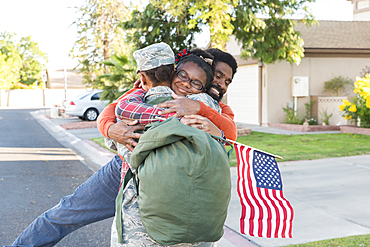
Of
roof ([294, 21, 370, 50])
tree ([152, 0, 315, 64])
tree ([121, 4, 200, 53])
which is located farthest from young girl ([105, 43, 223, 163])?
roof ([294, 21, 370, 50])

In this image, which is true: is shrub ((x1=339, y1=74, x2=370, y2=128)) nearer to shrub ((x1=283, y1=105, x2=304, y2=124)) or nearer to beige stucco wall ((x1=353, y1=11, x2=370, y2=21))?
shrub ((x1=283, y1=105, x2=304, y2=124))

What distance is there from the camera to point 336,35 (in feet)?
53.7

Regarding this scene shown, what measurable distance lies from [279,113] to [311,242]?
1179cm

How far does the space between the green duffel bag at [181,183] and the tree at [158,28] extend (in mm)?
9672

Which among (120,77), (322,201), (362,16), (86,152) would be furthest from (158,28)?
(362,16)

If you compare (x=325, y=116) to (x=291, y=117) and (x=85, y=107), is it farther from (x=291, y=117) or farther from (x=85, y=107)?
(x=85, y=107)

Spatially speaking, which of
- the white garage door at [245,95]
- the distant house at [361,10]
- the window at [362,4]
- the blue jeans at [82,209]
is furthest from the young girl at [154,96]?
the window at [362,4]

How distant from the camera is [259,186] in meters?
2.14

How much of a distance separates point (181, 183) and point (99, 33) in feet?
72.1

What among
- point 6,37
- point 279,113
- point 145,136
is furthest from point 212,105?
point 6,37

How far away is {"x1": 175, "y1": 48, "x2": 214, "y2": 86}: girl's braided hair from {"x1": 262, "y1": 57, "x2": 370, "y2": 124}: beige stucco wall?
517 inches

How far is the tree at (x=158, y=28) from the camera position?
11.3m

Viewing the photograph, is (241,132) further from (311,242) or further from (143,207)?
(143,207)

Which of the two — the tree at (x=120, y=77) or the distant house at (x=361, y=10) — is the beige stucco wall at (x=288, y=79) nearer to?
the tree at (x=120, y=77)
